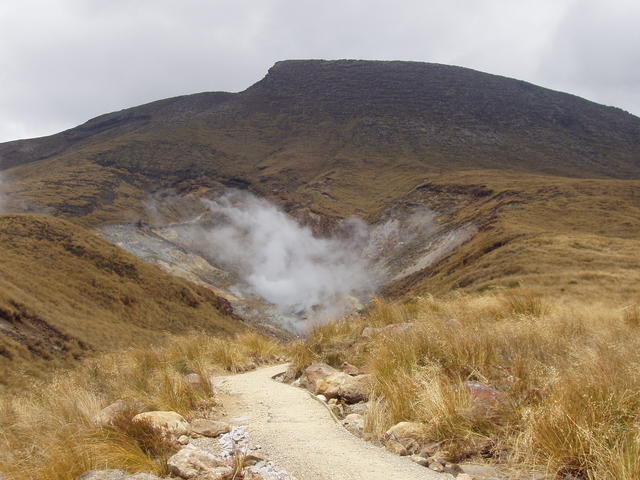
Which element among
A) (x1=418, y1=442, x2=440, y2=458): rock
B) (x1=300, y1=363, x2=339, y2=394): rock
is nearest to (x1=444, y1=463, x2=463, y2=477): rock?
(x1=418, y1=442, x2=440, y2=458): rock

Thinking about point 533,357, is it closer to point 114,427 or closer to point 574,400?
point 574,400

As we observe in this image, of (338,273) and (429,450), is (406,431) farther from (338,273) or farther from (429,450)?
(338,273)

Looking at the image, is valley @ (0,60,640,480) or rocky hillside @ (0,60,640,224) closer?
valley @ (0,60,640,480)

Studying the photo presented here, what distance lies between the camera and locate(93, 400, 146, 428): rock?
167 inches

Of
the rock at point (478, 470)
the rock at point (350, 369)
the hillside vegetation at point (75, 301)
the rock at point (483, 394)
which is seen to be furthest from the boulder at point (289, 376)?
the hillside vegetation at point (75, 301)

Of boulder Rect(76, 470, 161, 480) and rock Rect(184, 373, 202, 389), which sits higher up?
boulder Rect(76, 470, 161, 480)

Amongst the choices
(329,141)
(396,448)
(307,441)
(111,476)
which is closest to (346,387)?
(307,441)

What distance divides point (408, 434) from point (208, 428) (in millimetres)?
1919

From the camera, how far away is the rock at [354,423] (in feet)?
15.0

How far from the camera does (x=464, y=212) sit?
50.0 m

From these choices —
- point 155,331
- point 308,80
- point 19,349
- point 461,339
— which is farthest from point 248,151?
point 461,339

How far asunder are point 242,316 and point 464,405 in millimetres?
36157

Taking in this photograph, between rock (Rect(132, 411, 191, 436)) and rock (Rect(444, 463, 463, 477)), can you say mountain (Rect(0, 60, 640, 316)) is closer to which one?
rock (Rect(444, 463, 463, 477))

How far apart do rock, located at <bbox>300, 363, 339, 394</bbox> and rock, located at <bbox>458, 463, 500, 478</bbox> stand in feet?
11.0
